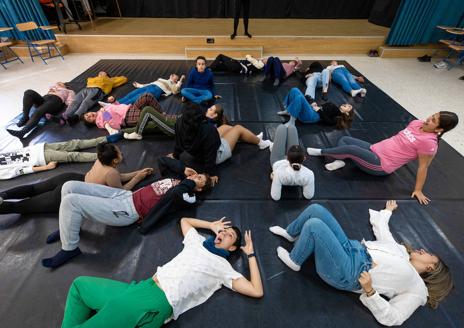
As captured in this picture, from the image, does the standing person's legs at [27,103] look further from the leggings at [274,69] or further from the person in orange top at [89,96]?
the leggings at [274,69]

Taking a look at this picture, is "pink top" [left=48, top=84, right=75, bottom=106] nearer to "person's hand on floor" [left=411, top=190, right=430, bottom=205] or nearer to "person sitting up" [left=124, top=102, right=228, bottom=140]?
"person sitting up" [left=124, top=102, right=228, bottom=140]

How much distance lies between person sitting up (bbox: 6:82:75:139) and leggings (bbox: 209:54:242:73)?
2578 millimetres

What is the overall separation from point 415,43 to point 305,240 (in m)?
6.60

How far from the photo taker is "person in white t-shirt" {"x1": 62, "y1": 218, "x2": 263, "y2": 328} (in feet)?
4.04

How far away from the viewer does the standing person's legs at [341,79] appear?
4035 millimetres

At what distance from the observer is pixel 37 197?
1954 millimetres

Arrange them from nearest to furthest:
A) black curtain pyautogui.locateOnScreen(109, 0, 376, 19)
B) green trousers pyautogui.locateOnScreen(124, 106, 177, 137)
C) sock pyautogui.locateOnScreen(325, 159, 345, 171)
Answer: sock pyautogui.locateOnScreen(325, 159, 345, 171)
green trousers pyautogui.locateOnScreen(124, 106, 177, 137)
black curtain pyautogui.locateOnScreen(109, 0, 376, 19)

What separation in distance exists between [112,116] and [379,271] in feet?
10.5

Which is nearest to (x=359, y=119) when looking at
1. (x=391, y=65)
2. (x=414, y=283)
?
(x=414, y=283)

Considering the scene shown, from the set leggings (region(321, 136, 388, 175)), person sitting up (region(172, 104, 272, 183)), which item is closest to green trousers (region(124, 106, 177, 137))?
person sitting up (region(172, 104, 272, 183))

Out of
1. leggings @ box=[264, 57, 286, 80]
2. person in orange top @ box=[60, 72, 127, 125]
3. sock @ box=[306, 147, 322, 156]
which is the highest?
leggings @ box=[264, 57, 286, 80]

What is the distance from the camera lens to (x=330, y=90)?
414cm

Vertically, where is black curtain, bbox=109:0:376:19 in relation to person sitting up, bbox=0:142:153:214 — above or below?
above

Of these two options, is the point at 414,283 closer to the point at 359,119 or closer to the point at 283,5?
the point at 359,119
